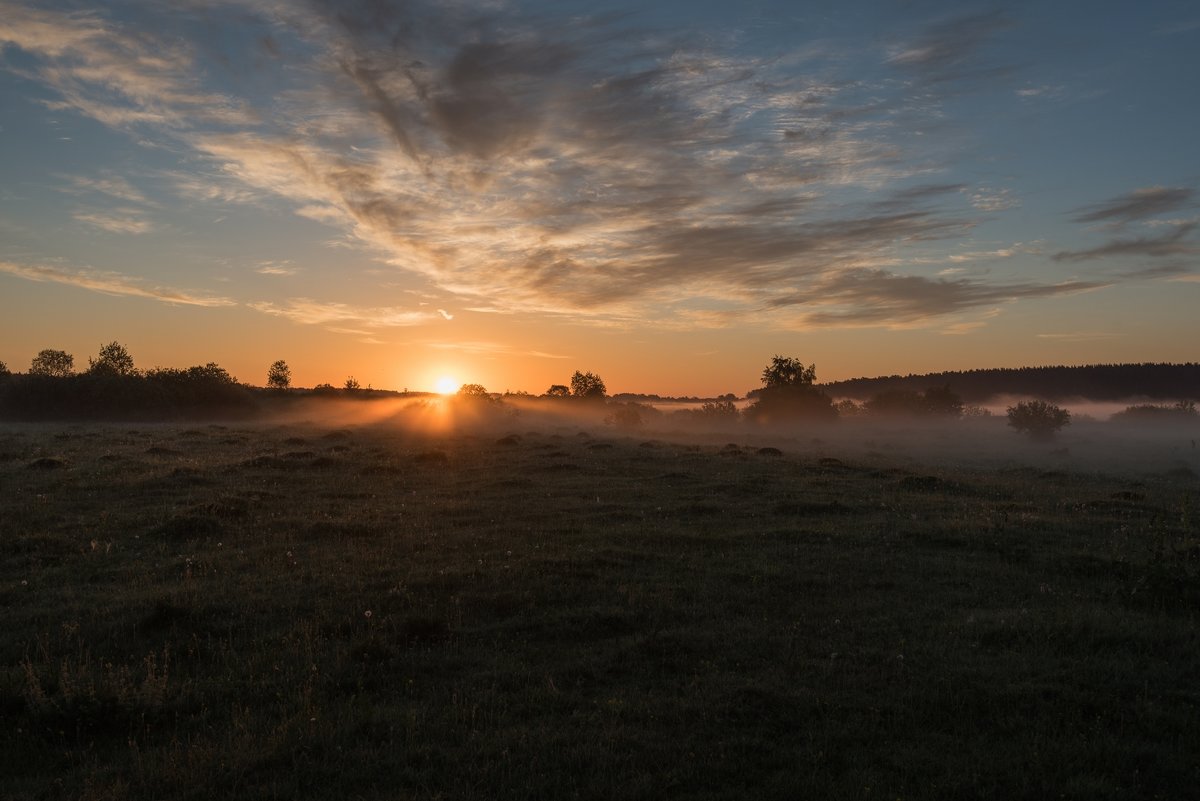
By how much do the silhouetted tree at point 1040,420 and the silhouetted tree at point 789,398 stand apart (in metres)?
27.0

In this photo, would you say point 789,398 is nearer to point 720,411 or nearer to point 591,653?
point 720,411

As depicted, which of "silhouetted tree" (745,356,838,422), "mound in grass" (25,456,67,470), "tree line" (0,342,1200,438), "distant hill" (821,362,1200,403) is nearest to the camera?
"mound in grass" (25,456,67,470)

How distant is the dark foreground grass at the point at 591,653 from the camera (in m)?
7.75

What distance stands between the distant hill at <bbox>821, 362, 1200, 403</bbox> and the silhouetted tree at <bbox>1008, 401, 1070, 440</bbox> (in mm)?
81907

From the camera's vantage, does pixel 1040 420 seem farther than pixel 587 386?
No

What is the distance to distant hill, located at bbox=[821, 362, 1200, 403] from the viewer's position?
555 feet

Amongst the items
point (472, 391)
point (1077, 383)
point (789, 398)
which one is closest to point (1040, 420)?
point (789, 398)

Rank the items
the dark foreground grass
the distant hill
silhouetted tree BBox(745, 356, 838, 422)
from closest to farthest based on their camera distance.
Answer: the dark foreground grass < silhouetted tree BBox(745, 356, 838, 422) < the distant hill

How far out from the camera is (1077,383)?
179 meters

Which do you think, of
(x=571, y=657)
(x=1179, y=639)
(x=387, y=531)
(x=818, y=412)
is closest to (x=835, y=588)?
(x=1179, y=639)

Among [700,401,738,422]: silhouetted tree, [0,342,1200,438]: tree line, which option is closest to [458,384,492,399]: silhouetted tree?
[0,342,1200,438]: tree line

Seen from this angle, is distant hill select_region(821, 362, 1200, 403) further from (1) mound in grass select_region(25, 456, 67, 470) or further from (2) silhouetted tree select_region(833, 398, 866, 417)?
(1) mound in grass select_region(25, 456, 67, 470)

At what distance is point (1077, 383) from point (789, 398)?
4548 inches

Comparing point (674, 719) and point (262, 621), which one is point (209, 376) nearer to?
point (262, 621)
